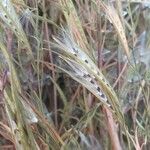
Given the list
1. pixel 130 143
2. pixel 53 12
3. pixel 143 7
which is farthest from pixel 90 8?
pixel 130 143

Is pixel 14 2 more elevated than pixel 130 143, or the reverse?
pixel 14 2

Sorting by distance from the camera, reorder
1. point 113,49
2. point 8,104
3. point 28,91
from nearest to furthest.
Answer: point 8,104, point 28,91, point 113,49

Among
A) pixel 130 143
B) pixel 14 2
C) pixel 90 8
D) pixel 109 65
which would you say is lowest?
pixel 130 143

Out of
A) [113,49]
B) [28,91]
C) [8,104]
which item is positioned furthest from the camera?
[113,49]

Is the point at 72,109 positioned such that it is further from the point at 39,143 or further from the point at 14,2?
the point at 14,2

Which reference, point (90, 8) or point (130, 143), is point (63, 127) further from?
point (90, 8)

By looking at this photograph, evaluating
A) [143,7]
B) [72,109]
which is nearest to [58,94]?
[72,109]

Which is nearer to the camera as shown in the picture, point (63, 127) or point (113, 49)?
point (63, 127)

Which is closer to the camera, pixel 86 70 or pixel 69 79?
pixel 86 70
